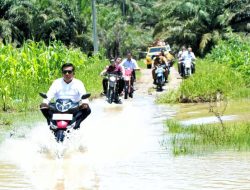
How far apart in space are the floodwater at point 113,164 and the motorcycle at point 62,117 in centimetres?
24

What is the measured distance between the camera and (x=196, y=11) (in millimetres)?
53719

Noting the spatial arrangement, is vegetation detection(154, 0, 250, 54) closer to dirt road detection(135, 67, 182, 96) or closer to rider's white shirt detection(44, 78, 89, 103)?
dirt road detection(135, 67, 182, 96)

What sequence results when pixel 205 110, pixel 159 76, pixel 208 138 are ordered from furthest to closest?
pixel 159 76 → pixel 205 110 → pixel 208 138

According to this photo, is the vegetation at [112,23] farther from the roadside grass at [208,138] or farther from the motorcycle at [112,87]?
the roadside grass at [208,138]

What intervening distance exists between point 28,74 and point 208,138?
1156 centimetres

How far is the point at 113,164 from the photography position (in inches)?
383

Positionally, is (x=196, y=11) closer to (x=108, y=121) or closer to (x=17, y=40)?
(x=17, y=40)

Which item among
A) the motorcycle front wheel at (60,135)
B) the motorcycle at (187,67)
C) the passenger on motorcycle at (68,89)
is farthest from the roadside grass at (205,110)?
the motorcycle at (187,67)

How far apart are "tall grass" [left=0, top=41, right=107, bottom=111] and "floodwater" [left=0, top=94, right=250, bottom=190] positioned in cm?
508

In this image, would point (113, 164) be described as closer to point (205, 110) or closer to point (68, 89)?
point (68, 89)

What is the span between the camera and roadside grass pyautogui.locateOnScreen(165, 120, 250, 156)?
10656 mm

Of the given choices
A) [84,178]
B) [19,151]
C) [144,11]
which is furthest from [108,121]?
[144,11]

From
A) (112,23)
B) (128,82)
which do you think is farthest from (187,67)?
(112,23)

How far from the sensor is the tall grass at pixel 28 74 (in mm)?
19297
